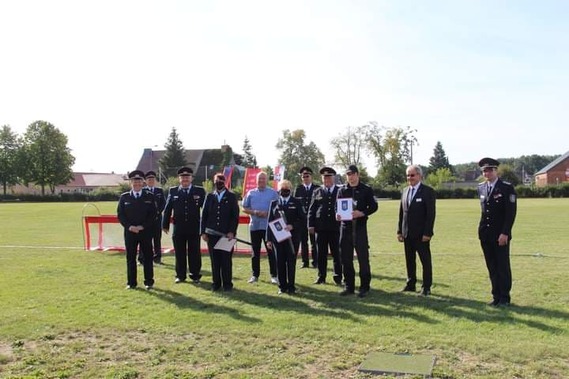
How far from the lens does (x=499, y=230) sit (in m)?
7.46

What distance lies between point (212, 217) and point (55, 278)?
11.0ft

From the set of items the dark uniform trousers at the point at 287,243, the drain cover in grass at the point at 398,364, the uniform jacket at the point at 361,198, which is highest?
the uniform jacket at the point at 361,198

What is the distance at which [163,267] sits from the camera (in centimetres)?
1168

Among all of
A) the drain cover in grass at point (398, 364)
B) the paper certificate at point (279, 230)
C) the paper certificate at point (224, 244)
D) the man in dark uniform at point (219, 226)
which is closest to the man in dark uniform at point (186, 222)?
the man in dark uniform at point (219, 226)

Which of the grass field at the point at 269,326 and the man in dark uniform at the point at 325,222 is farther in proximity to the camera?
the man in dark uniform at the point at 325,222

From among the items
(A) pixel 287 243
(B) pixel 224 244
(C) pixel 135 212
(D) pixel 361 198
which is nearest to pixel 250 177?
(C) pixel 135 212

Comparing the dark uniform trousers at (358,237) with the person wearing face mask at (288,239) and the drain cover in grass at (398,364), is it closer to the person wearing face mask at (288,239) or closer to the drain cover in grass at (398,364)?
the person wearing face mask at (288,239)

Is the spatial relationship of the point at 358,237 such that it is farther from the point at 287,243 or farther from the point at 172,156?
the point at 172,156

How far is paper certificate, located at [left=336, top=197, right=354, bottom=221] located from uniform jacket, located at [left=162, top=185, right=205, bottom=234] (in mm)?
2833

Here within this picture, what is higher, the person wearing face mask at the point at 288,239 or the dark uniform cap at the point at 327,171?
the dark uniform cap at the point at 327,171

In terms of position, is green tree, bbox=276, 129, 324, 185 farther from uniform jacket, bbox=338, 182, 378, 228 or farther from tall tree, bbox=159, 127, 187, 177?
uniform jacket, bbox=338, 182, 378, 228

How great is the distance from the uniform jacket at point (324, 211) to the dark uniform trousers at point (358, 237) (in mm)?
1010

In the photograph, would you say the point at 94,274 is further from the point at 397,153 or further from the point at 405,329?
the point at 397,153

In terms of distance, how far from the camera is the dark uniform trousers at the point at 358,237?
27.1ft
